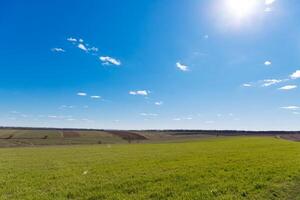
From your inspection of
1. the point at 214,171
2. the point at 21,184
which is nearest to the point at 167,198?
the point at 214,171

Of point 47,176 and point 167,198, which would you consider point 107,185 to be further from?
point 47,176

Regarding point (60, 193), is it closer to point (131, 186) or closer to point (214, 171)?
point (131, 186)

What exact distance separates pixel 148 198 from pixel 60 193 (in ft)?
13.4

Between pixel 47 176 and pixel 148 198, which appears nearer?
pixel 148 198

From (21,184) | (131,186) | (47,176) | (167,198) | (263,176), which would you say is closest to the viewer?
(167,198)

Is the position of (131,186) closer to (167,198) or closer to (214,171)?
(167,198)

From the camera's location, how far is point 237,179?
561 inches

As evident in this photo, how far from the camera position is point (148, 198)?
435 inches

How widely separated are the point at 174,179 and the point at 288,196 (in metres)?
5.63

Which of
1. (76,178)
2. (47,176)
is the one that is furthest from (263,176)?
(47,176)

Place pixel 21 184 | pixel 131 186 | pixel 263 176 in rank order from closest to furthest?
pixel 131 186 → pixel 21 184 → pixel 263 176

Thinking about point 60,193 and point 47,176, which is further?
point 47,176

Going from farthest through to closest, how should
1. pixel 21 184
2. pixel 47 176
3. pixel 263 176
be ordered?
pixel 47 176
pixel 263 176
pixel 21 184

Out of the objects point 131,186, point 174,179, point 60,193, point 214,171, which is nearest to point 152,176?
point 174,179
